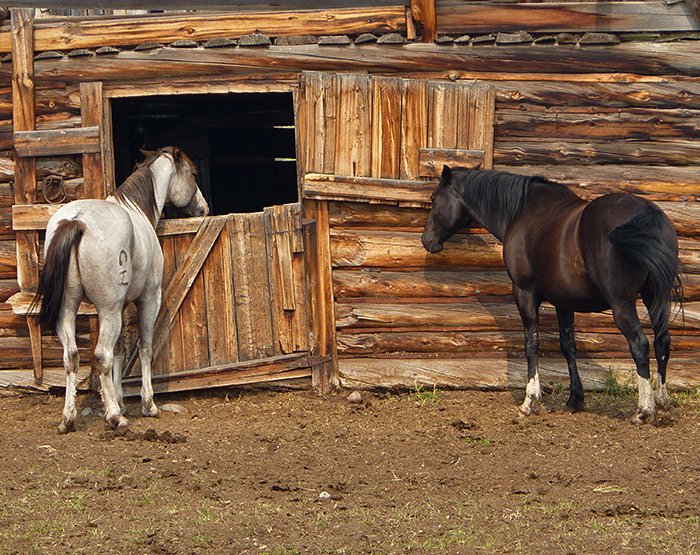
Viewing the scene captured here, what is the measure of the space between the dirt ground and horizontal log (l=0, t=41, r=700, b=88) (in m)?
2.83

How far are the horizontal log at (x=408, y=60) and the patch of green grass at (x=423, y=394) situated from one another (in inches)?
108

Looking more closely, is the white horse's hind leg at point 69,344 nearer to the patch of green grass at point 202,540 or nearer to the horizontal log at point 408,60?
the horizontal log at point 408,60

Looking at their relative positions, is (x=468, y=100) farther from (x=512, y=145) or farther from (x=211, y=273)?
(x=211, y=273)

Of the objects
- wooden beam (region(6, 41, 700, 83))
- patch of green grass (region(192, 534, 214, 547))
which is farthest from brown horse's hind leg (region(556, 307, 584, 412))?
patch of green grass (region(192, 534, 214, 547))

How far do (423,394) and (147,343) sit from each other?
2.43 m

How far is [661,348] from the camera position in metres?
8.07

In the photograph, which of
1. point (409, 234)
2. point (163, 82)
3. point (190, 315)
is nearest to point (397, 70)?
point (409, 234)

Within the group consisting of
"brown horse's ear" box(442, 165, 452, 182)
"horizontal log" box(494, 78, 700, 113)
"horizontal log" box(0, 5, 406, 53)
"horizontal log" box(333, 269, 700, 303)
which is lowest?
"horizontal log" box(333, 269, 700, 303)

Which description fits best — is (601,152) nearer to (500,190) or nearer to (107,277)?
(500,190)

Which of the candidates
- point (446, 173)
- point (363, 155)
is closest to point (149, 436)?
point (363, 155)

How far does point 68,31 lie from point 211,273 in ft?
Result: 7.97

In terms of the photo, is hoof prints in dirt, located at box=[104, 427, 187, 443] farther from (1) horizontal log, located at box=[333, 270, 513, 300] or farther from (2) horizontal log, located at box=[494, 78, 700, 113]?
(2) horizontal log, located at box=[494, 78, 700, 113]

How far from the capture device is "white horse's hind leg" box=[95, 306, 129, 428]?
8234mm

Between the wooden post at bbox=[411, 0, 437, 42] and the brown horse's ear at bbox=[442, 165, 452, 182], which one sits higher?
the wooden post at bbox=[411, 0, 437, 42]
